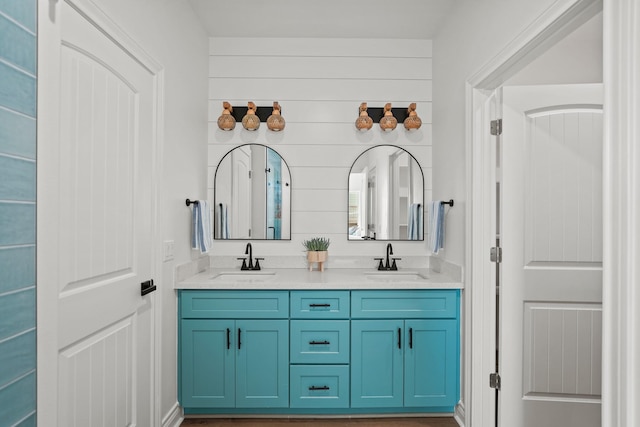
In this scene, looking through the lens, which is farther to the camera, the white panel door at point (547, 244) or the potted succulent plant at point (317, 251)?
the potted succulent plant at point (317, 251)

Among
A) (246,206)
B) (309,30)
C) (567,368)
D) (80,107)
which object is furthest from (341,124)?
(567,368)

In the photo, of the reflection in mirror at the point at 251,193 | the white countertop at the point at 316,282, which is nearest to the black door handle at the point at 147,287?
the white countertop at the point at 316,282

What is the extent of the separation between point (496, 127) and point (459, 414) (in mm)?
1742

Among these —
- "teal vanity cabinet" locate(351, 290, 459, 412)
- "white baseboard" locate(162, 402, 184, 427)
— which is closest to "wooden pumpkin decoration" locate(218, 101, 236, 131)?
"teal vanity cabinet" locate(351, 290, 459, 412)

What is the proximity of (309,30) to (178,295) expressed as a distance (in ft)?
6.82

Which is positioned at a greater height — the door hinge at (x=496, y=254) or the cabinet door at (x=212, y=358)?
the door hinge at (x=496, y=254)

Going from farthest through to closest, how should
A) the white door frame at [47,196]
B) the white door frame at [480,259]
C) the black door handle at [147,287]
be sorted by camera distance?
the white door frame at [480,259] < the black door handle at [147,287] < the white door frame at [47,196]

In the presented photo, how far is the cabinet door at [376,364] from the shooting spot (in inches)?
94.3

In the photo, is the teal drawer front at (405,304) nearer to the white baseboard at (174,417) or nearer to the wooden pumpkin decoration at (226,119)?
the white baseboard at (174,417)

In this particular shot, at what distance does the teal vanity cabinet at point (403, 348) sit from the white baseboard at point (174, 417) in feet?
3.50

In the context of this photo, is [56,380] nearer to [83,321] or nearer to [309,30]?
[83,321]

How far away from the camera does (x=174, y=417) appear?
7.59 ft

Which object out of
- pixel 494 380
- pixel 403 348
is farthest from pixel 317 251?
pixel 494 380

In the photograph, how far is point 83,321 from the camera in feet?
4.72
